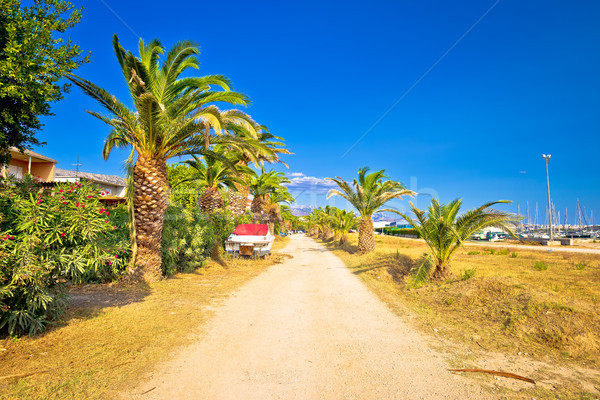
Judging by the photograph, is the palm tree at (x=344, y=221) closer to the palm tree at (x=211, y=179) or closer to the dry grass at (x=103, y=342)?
the palm tree at (x=211, y=179)

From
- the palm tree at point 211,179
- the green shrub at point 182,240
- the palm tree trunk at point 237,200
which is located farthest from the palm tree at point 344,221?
the green shrub at point 182,240

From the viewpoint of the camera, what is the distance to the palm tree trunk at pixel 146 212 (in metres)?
9.68

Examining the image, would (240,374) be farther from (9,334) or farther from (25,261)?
(9,334)

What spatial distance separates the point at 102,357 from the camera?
439cm

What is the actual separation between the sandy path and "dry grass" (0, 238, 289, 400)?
0.45 metres

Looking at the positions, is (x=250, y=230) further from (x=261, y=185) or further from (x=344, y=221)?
(x=344, y=221)

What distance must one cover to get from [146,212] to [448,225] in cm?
942

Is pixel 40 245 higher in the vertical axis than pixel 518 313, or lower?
higher

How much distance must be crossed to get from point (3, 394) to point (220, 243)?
14.1m

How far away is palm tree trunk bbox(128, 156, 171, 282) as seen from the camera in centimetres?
968

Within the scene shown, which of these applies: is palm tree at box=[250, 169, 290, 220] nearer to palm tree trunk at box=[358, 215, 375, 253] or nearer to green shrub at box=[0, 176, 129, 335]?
palm tree trunk at box=[358, 215, 375, 253]

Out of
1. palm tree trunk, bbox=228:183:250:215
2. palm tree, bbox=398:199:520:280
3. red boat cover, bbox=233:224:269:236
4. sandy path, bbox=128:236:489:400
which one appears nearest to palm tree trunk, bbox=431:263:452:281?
palm tree, bbox=398:199:520:280

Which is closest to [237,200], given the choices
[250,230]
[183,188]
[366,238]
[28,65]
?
[183,188]

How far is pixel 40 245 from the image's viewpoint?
4.60m
